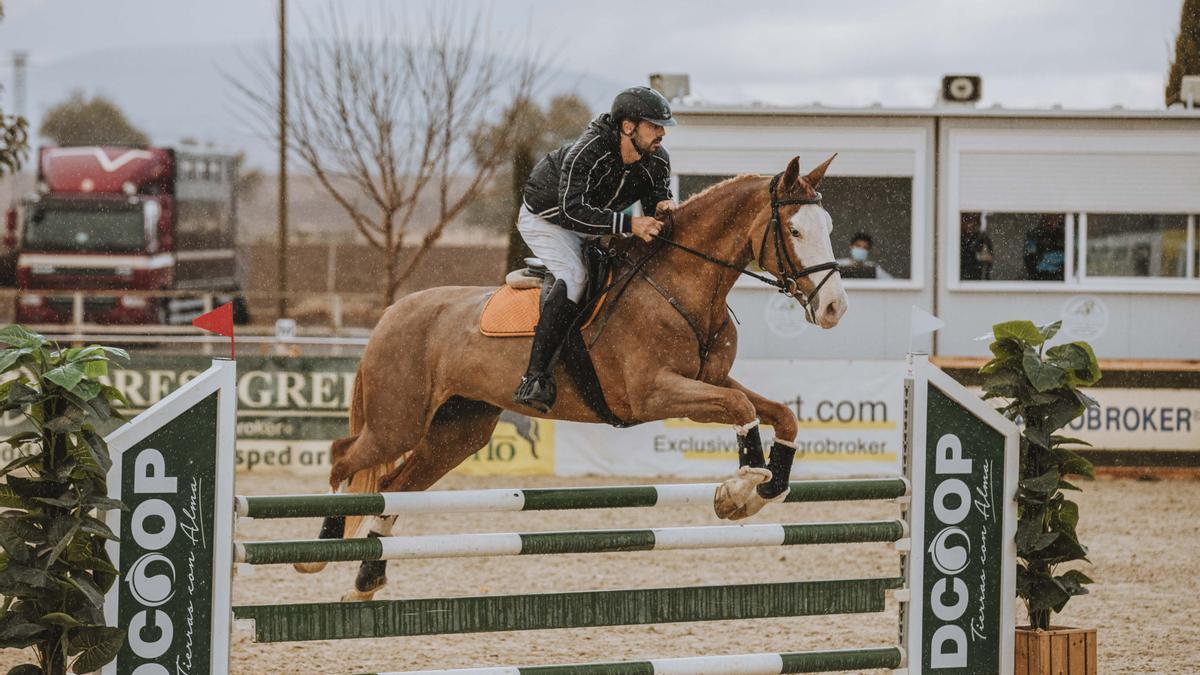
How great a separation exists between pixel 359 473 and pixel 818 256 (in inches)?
84.5

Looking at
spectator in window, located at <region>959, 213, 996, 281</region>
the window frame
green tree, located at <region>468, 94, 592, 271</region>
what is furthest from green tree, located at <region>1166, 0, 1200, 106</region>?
green tree, located at <region>468, 94, 592, 271</region>

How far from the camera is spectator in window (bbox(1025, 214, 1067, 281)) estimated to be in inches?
538

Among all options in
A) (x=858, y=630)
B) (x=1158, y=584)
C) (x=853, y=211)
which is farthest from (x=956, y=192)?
(x=858, y=630)

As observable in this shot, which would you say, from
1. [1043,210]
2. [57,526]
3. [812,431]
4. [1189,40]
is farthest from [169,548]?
[1189,40]

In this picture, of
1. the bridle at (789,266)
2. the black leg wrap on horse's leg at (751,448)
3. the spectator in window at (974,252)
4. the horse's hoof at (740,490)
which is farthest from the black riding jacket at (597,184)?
the spectator in window at (974,252)

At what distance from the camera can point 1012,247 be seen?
13688 millimetres

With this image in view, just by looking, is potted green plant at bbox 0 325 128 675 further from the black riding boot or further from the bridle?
the bridle

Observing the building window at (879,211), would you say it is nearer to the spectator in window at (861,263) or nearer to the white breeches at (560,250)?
the spectator in window at (861,263)

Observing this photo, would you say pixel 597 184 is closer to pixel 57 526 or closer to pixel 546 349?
pixel 546 349

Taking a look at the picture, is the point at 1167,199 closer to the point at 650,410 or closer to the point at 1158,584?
the point at 1158,584

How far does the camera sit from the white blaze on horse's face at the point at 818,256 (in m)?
4.79

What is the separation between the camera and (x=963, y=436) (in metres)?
4.93

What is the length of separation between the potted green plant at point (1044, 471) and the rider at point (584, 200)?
4.55 ft

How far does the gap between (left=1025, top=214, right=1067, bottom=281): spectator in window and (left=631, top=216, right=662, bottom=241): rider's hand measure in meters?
9.33
